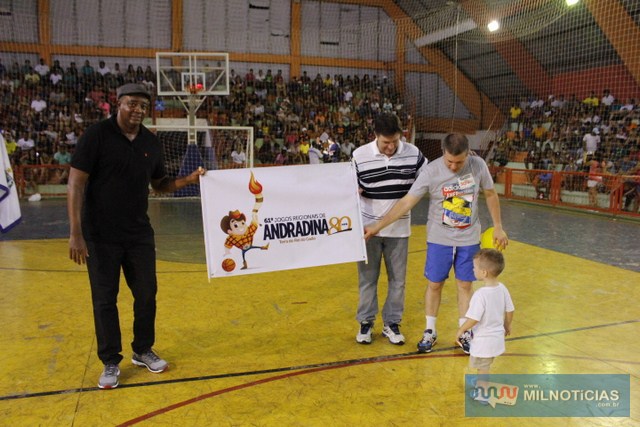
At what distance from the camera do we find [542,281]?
240 inches

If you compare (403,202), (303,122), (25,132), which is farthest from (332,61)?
(403,202)

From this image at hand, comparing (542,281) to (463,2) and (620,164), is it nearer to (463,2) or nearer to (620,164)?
(620,164)

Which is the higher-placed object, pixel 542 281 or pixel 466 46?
pixel 466 46

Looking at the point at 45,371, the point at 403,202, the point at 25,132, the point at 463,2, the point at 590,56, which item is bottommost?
the point at 45,371

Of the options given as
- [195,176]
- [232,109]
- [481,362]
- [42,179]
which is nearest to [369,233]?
[481,362]

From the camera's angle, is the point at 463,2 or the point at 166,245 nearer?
the point at 166,245

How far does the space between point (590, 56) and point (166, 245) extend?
18455mm

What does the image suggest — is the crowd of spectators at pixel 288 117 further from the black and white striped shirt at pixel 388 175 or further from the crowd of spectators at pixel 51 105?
the black and white striped shirt at pixel 388 175

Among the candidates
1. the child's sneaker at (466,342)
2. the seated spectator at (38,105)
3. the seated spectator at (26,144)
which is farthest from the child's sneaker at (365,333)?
the seated spectator at (38,105)

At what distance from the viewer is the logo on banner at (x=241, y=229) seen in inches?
151

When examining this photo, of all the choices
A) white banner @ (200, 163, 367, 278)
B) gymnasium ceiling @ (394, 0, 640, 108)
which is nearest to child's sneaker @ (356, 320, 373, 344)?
white banner @ (200, 163, 367, 278)

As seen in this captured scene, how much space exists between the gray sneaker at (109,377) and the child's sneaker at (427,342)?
2265mm

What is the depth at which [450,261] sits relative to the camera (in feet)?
12.8

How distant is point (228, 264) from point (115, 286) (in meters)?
0.82
